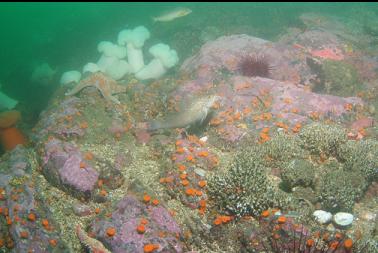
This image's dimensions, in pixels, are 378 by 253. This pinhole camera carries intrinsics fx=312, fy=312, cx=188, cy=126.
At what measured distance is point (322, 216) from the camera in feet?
18.4

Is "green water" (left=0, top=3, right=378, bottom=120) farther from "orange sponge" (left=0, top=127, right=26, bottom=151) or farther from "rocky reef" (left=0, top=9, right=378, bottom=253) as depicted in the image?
"rocky reef" (left=0, top=9, right=378, bottom=253)

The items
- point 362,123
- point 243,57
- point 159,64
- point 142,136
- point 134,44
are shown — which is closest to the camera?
point 142,136

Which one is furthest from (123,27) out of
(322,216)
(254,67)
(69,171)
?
(322,216)

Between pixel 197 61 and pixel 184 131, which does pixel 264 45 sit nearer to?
pixel 197 61

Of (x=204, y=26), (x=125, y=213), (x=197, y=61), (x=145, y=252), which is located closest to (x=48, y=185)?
(x=125, y=213)

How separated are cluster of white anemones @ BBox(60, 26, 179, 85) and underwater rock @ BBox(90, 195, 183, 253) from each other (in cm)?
1016

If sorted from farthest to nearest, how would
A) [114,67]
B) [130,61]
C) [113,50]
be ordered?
1. [130,61]
2. [113,50]
3. [114,67]

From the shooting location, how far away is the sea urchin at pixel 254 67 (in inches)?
396

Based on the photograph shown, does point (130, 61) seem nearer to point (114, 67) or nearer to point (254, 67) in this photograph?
point (114, 67)

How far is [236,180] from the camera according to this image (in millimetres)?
5879

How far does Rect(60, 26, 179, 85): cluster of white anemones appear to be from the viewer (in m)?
15.0

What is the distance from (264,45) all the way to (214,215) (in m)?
8.23

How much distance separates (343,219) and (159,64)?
37.9 feet

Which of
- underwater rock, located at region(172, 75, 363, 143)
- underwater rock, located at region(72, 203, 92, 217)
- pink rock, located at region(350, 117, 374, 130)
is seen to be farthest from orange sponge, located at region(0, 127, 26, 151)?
pink rock, located at region(350, 117, 374, 130)
